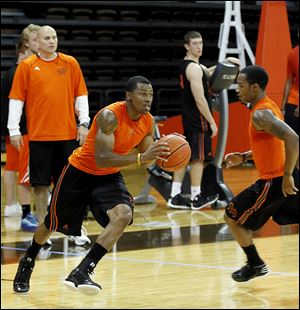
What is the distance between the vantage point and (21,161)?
9.38m

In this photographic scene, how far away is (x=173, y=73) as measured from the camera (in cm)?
1758

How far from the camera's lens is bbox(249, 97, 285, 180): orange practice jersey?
6.54 m

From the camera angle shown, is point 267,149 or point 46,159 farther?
point 46,159

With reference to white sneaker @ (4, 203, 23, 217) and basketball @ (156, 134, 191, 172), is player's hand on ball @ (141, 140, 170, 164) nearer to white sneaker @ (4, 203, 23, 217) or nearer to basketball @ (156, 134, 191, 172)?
basketball @ (156, 134, 191, 172)

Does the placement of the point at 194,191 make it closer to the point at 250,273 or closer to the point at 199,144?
the point at 199,144

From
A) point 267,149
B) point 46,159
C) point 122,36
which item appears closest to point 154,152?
point 267,149

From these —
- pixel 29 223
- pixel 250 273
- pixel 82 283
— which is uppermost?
pixel 82 283

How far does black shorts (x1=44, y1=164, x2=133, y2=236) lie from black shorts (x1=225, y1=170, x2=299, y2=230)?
0.98 meters

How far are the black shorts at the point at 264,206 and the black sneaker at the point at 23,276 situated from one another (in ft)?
4.92

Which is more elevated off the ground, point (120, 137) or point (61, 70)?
point (61, 70)

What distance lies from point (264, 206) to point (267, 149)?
1.38 feet

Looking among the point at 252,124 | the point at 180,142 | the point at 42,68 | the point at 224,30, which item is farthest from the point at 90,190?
the point at 224,30

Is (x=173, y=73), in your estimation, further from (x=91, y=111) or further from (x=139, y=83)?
(x=139, y=83)

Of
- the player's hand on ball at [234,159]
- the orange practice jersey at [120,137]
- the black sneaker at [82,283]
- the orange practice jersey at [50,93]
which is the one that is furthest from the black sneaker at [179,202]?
the black sneaker at [82,283]
